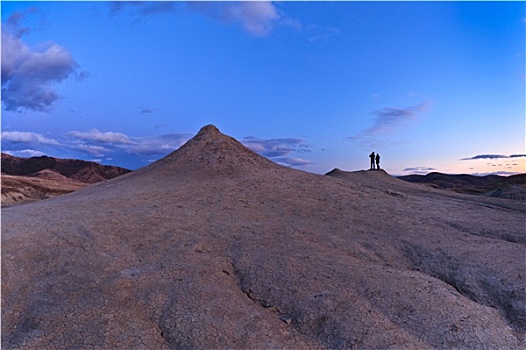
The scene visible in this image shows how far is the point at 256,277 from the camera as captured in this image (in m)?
5.45

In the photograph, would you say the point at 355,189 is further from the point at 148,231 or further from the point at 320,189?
the point at 148,231

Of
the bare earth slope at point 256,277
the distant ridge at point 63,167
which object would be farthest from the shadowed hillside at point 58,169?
the bare earth slope at point 256,277

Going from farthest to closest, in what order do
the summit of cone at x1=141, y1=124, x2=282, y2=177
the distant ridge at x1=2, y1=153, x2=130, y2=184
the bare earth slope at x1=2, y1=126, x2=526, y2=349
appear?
the distant ridge at x1=2, y1=153, x2=130, y2=184 < the summit of cone at x1=141, y1=124, x2=282, y2=177 < the bare earth slope at x1=2, y1=126, x2=526, y2=349

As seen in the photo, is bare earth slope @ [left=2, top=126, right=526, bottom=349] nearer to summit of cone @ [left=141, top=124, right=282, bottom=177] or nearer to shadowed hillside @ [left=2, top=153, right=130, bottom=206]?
summit of cone @ [left=141, top=124, right=282, bottom=177]

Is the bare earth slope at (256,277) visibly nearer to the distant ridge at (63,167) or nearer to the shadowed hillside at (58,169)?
the shadowed hillside at (58,169)

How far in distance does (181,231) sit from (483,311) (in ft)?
15.3

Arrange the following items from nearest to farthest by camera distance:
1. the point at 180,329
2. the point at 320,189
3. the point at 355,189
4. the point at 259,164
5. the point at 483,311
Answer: the point at 180,329, the point at 483,311, the point at 320,189, the point at 355,189, the point at 259,164

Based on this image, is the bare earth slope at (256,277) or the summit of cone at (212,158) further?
the summit of cone at (212,158)

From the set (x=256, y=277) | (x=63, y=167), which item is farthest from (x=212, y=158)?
(x=63, y=167)

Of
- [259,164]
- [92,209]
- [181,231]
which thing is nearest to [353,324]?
[181,231]

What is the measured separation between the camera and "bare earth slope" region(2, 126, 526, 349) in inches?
168

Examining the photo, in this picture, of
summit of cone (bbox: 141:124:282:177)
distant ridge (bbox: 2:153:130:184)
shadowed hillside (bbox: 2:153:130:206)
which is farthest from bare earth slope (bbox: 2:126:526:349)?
distant ridge (bbox: 2:153:130:184)

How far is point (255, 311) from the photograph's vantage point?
4.62 meters

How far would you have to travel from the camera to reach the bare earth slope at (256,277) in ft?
14.0
